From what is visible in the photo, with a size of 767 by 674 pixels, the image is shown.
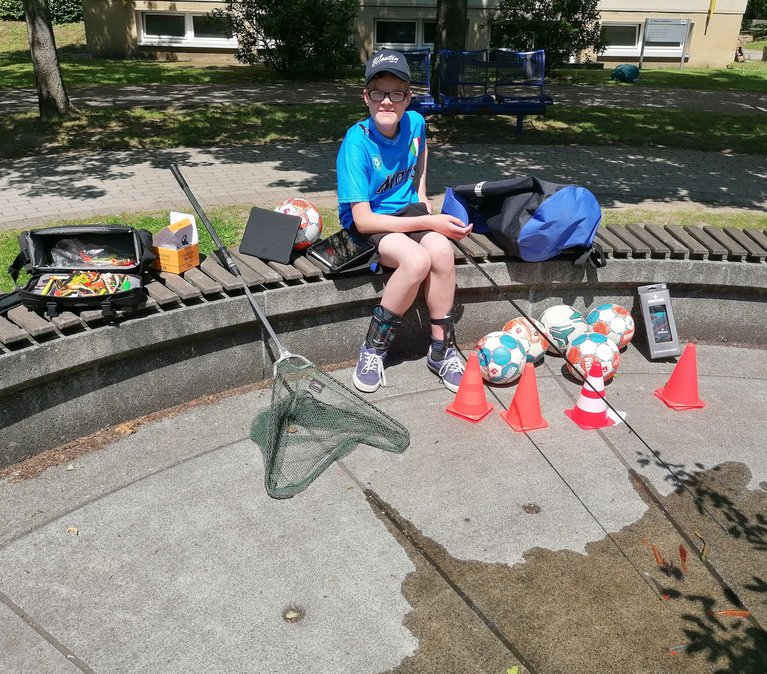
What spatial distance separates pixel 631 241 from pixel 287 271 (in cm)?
229

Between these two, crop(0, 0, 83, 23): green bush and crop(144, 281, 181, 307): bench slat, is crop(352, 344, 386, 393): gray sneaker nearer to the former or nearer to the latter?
crop(144, 281, 181, 307): bench slat

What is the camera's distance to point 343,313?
17.0 feet

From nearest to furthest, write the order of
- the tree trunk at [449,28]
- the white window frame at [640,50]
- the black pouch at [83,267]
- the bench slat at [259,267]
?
the black pouch at [83,267], the bench slat at [259,267], the tree trunk at [449,28], the white window frame at [640,50]

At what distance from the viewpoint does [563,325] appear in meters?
5.33

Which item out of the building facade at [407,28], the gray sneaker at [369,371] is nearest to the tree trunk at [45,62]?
the gray sneaker at [369,371]

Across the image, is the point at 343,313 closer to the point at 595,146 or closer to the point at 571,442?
the point at 571,442

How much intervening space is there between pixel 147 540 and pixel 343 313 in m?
1.97

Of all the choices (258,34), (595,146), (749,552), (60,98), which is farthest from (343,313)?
(258,34)

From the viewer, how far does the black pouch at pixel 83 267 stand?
166 inches

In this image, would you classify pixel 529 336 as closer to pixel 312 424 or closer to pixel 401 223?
pixel 401 223

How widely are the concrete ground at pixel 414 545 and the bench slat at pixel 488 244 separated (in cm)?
83

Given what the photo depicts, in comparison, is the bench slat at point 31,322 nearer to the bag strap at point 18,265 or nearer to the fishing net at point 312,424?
the bag strap at point 18,265

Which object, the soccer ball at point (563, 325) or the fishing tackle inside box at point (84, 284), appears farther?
the soccer ball at point (563, 325)

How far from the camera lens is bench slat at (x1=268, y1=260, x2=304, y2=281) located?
4.87 m
